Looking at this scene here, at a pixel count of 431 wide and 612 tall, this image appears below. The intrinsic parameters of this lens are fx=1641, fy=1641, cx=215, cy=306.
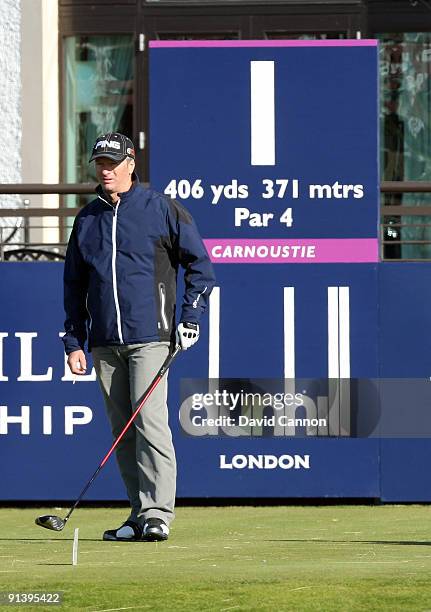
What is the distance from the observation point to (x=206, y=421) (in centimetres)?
947

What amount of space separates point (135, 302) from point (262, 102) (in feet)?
8.39

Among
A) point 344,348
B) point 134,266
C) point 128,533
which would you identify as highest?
point 134,266

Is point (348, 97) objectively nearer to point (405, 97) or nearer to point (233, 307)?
point (233, 307)

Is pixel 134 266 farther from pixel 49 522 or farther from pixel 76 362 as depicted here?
pixel 49 522

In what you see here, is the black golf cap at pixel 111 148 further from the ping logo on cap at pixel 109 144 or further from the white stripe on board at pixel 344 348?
the white stripe on board at pixel 344 348

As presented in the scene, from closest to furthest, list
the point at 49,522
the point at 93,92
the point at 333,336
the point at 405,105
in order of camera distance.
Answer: the point at 49,522 → the point at 333,336 → the point at 405,105 → the point at 93,92

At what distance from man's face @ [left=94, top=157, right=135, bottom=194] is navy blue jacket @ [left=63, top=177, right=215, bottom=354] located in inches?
2.1

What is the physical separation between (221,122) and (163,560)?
12.3 ft

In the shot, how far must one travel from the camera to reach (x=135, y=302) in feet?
23.6

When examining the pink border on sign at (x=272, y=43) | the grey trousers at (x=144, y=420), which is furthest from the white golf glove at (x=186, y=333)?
the pink border on sign at (x=272, y=43)

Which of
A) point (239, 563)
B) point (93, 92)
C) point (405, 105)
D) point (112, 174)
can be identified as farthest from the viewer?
point (93, 92)

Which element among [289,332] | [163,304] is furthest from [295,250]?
[163,304]

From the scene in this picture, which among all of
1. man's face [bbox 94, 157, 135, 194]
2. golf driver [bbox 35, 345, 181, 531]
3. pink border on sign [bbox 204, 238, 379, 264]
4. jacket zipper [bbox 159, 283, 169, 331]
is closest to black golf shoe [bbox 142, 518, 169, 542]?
golf driver [bbox 35, 345, 181, 531]

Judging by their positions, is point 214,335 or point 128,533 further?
point 214,335
